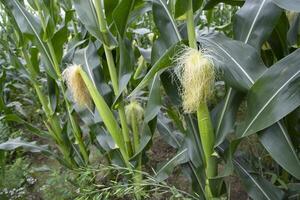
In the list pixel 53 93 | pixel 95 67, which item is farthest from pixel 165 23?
pixel 53 93

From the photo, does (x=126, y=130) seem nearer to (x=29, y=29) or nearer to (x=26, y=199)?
(x=29, y=29)

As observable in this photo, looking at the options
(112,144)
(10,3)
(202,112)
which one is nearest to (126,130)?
(112,144)

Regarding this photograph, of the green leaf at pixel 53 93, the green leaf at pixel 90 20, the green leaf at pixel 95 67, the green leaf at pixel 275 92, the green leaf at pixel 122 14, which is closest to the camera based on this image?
the green leaf at pixel 275 92

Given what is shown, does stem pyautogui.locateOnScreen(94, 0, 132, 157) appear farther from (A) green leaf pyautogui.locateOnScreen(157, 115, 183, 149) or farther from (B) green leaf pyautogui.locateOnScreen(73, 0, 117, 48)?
(A) green leaf pyautogui.locateOnScreen(157, 115, 183, 149)

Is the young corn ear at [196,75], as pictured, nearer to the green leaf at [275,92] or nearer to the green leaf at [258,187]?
the green leaf at [275,92]

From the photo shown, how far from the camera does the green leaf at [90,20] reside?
1.43 meters

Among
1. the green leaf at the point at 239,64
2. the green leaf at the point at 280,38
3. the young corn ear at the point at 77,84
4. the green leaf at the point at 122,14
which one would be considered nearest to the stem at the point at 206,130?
the green leaf at the point at 239,64

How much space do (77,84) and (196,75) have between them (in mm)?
712

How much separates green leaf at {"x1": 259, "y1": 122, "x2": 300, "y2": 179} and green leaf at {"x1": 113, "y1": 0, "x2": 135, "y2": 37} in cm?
76

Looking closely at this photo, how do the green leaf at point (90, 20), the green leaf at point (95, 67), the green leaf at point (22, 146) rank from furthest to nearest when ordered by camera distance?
1. the green leaf at point (22, 146)
2. the green leaf at point (95, 67)
3. the green leaf at point (90, 20)

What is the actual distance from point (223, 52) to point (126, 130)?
730 mm

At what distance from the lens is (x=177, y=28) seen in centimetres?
141

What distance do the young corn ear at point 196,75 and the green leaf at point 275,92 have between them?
155mm

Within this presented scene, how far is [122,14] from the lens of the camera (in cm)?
137
